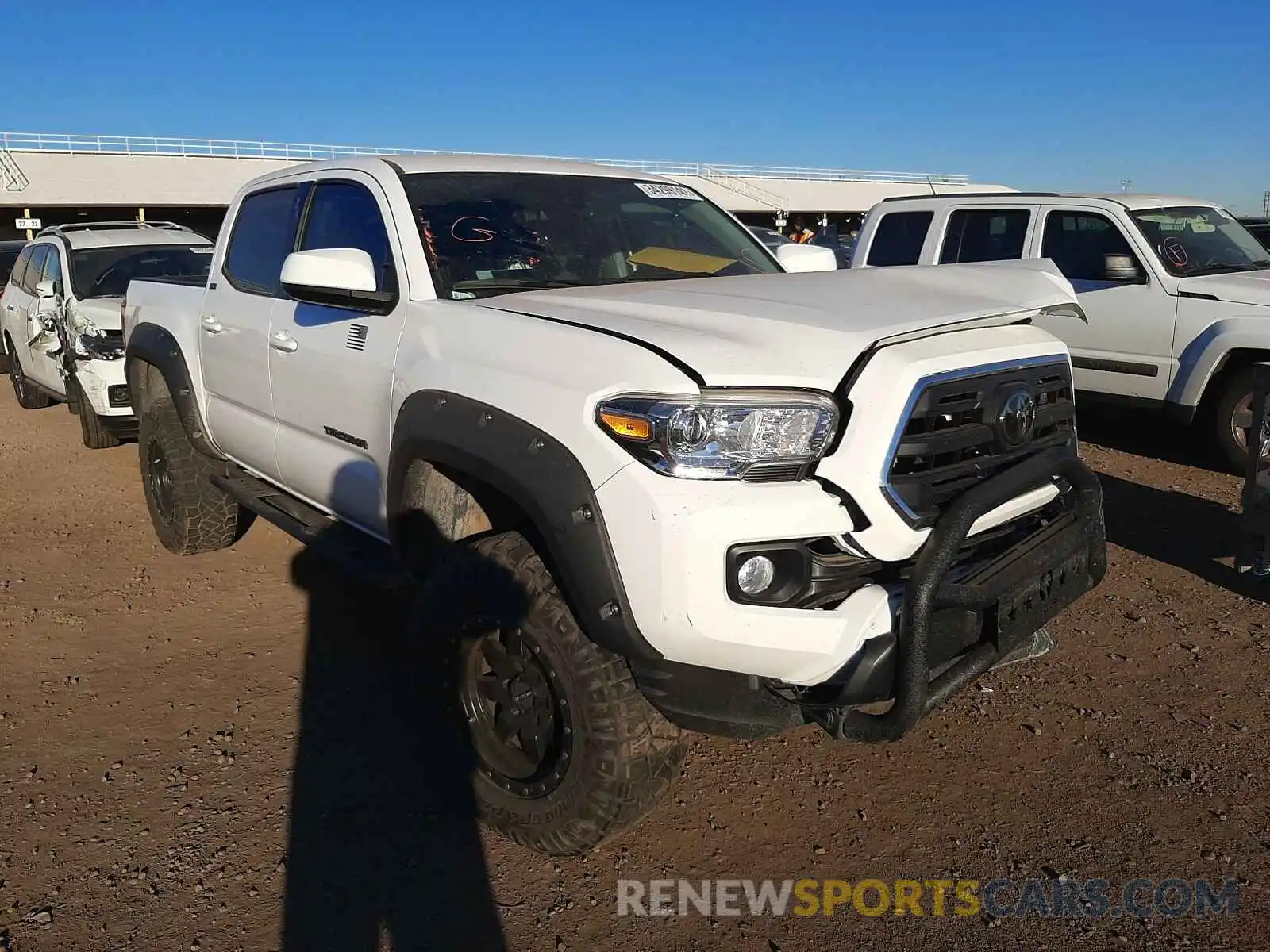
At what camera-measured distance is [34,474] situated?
782 cm

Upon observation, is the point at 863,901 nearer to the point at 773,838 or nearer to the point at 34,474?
the point at 773,838

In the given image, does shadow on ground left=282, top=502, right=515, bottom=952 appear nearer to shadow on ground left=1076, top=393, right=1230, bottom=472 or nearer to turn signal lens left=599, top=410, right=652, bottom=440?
turn signal lens left=599, top=410, right=652, bottom=440

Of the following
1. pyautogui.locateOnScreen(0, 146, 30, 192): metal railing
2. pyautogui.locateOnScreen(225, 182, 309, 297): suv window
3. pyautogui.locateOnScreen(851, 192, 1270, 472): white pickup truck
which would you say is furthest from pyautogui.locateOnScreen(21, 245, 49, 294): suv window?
pyautogui.locateOnScreen(0, 146, 30, 192): metal railing

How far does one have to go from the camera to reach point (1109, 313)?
771 centimetres

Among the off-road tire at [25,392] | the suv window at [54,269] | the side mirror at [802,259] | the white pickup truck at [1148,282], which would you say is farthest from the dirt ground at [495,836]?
the off-road tire at [25,392]

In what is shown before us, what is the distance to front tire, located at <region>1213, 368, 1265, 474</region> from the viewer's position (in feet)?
22.7

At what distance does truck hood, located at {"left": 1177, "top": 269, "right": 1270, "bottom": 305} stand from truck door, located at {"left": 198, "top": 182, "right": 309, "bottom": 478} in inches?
246

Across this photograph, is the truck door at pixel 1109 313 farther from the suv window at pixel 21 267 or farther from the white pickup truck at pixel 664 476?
the suv window at pixel 21 267

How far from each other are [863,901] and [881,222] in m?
7.49

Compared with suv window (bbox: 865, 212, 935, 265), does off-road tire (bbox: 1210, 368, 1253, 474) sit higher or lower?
lower

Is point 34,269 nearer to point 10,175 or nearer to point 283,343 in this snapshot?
point 283,343

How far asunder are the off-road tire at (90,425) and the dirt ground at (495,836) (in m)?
3.38

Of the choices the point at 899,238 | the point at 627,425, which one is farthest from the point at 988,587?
the point at 899,238

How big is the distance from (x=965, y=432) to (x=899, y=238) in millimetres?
6858
